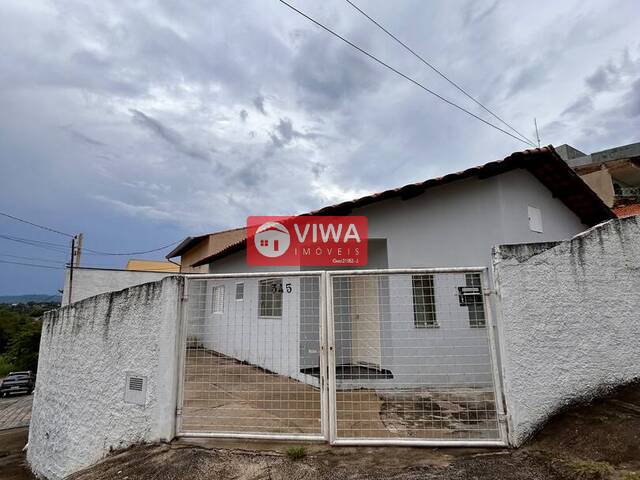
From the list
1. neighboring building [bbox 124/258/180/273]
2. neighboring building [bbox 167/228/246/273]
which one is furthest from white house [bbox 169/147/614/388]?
neighboring building [bbox 124/258/180/273]

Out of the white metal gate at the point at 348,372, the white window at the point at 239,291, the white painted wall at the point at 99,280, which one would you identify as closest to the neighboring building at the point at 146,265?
the white painted wall at the point at 99,280

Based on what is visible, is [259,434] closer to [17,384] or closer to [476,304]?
[476,304]

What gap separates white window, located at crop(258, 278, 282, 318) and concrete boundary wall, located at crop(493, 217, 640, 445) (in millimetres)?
4599

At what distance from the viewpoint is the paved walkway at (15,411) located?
12.6 metres

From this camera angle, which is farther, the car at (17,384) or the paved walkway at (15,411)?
the car at (17,384)

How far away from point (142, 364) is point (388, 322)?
11.6 feet

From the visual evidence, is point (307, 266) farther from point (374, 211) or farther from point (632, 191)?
point (632, 191)

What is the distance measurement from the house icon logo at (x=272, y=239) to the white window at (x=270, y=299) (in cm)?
88

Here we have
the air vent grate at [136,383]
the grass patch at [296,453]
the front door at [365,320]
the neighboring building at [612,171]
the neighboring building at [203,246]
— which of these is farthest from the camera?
the neighboring building at [203,246]

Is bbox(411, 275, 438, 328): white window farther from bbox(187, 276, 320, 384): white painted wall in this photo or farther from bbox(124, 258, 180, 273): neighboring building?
bbox(124, 258, 180, 273): neighboring building

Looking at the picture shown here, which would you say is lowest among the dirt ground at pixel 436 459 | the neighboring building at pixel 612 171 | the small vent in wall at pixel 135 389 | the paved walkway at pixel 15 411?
the paved walkway at pixel 15 411

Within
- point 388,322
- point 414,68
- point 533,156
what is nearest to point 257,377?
point 388,322

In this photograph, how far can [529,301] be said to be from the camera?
3721mm

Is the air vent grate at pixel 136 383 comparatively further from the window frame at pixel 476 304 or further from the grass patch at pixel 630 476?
the grass patch at pixel 630 476
